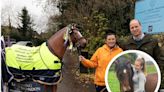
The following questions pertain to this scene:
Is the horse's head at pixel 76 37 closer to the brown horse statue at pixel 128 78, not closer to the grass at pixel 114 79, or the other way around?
the grass at pixel 114 79

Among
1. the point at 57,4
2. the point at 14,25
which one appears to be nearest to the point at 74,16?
the point at 57,4

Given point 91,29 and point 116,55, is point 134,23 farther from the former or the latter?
point 91,29

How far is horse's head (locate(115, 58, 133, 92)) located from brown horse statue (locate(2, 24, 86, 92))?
1197mm

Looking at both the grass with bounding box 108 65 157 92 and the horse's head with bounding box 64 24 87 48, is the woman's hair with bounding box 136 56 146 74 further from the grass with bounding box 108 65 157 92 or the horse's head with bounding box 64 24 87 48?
the horse's head with bounding box 64 24 87 48

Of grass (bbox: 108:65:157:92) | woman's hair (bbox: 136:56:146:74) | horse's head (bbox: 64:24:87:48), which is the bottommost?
grass (bbox: 108:65:157:92)

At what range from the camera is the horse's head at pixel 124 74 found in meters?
4.17

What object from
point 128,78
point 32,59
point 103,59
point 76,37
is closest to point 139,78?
point 128,78

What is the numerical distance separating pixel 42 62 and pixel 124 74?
58.9 inches

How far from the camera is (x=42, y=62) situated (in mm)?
5230

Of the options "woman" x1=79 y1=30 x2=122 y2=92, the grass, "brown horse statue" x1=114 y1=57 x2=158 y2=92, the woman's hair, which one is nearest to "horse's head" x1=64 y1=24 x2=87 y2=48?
"woman" x1=79 y1=30 x2=122 y2=92

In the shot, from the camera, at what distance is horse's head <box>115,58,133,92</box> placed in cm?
417

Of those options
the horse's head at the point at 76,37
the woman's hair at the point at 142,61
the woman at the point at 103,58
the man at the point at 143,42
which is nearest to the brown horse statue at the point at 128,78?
the woman's hair at the point at 142,61

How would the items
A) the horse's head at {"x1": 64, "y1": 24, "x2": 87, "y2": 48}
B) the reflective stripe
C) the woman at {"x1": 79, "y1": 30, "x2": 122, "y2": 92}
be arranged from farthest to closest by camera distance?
the horse's head at {"x1": 64, "y1": 24, "x2": 87, "y2": 48} → the reflective stripe → the woman at {"x1": 79, "y1": 30, "x2": 122, "y2": 92}

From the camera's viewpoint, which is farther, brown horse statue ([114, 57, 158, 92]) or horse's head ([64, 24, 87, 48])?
horse's head ([64, 24, 87, 48])
